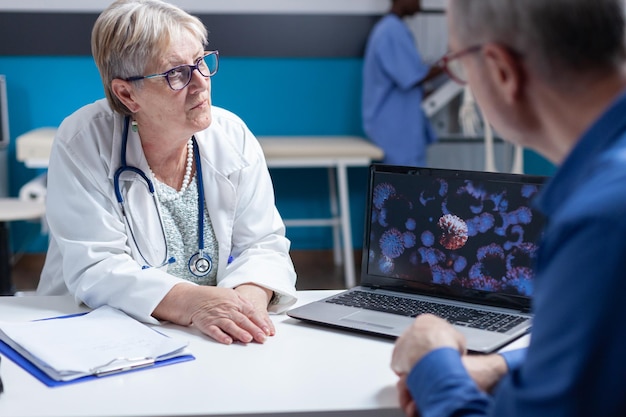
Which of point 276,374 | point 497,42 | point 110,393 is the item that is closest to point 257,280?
point 276,374

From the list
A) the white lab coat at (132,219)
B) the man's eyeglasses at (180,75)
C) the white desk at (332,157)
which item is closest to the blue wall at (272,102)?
the white desk at (332,157)

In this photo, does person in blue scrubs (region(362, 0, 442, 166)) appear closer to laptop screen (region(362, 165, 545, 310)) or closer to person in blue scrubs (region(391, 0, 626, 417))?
laptop screen (region(362, 165, 545, 310))

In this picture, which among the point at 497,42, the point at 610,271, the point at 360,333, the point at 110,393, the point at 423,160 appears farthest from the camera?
the point at 423,160

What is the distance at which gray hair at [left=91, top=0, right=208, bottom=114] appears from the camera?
1655 millimetres

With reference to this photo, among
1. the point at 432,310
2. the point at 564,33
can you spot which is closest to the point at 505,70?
the point at 564,33

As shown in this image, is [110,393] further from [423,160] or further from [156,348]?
[423,160]

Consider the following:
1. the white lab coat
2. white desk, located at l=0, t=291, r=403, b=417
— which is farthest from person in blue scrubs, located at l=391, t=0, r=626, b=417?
the white lab coat

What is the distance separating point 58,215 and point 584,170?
3.84 feet

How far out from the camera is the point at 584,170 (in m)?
0.75

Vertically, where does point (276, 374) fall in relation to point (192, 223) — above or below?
below

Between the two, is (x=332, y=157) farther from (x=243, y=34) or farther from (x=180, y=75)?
(x=180, y=75)

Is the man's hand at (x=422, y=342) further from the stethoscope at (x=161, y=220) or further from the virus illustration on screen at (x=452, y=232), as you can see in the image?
the stethoscope at (x=161, y=220)

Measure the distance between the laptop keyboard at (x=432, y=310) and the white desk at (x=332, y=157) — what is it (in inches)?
98.2

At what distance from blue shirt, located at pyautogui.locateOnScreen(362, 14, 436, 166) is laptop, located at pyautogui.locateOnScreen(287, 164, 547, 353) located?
288 centimetres
